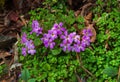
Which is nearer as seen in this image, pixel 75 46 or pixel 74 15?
pixel 75 46

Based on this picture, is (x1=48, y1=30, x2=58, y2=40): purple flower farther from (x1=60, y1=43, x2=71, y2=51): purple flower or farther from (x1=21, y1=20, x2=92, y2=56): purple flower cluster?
(x1=60, y1=43, x2=71, y2=51): purple flower

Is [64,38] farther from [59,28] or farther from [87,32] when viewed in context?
[87,32]

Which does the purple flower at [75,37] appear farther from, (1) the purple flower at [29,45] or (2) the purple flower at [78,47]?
(1) the purple flower at [29,45]

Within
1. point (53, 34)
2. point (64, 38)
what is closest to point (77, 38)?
point (64, 38)

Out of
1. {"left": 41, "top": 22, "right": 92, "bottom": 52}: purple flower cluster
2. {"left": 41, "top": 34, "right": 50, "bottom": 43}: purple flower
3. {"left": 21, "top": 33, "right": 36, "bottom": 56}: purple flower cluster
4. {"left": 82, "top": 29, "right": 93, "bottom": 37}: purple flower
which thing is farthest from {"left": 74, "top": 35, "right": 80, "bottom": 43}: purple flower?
{"left": 21, "top": 33, "right": 36, "bottom": 56}: purple flower cluster

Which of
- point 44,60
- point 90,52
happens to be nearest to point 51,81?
point 44,60

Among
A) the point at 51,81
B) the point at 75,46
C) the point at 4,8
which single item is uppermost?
the point at 4,8

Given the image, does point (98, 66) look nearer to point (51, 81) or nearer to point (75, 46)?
point (75, 46)

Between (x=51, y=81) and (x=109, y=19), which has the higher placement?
(x=109, y=19)

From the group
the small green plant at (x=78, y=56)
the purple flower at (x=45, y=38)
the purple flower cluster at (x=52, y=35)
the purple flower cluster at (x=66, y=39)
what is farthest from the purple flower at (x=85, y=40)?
the purple flower at (x=45, y=38)
